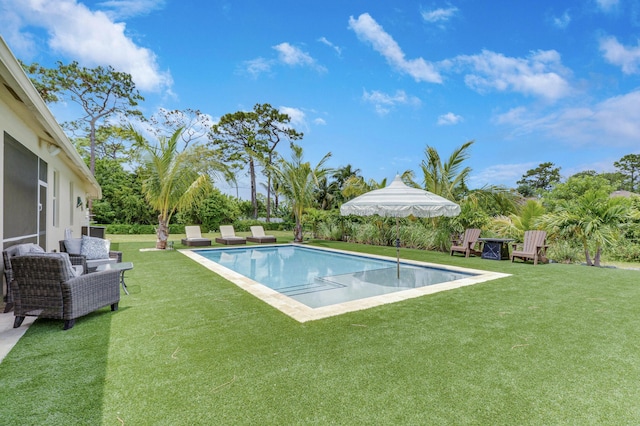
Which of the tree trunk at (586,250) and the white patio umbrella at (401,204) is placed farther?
the tree trunk at (586,250)

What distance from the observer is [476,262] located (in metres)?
10.6

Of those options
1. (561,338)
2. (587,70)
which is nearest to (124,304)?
(561,338)

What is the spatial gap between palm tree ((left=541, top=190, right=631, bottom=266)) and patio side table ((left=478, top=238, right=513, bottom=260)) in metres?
1.54

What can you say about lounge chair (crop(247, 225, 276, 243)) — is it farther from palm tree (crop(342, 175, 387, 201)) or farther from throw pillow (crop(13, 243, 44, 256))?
throw pillow (crop(13, 243, 44, 256))

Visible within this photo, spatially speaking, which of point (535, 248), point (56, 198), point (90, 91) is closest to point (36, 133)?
point (56, 198)

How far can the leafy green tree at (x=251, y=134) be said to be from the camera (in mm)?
35031

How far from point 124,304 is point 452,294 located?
588cm

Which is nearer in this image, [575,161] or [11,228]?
[11,228]

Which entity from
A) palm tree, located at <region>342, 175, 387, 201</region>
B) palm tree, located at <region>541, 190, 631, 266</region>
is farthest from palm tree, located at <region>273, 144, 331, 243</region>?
palm tree, located at <region>541, 190, 631, 266</region>

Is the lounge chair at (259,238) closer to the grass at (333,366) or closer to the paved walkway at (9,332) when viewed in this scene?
the grass at (333,366)

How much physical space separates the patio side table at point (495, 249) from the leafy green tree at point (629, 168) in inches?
2043

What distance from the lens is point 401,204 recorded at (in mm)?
7383

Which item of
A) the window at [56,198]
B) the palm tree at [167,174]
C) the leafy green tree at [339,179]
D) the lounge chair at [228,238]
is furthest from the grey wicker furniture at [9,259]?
the leafy green tree at [339,179]

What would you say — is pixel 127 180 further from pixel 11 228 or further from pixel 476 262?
pixel 476 262
